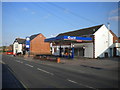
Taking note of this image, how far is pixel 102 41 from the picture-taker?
35469 millimetres

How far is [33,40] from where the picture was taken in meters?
69.8

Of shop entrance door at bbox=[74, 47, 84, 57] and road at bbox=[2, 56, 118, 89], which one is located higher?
shop entrance door at bbox=[74, 47, 84, 57]

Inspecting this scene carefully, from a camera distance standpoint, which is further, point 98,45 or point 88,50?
point 88,50

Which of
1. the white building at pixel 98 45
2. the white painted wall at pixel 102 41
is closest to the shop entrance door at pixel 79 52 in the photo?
the white building at pixel 98 45

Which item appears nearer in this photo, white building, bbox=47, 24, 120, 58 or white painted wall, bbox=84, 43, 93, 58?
white building, bbox=47, 24, 120, 58

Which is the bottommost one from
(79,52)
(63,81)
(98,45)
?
(63,81)

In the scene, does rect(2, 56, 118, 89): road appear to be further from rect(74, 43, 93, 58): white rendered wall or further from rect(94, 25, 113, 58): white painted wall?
rect(94, 25, 113, 58): white painted wall

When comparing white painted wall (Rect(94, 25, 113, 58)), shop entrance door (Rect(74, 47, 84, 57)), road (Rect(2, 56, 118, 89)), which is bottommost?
road (Rect(2, 56, 118, 89))

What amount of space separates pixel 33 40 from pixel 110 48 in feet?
137

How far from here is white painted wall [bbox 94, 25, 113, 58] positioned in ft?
112

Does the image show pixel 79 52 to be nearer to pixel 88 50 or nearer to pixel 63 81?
pixel 88 50

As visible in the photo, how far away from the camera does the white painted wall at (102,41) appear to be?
34.0 m

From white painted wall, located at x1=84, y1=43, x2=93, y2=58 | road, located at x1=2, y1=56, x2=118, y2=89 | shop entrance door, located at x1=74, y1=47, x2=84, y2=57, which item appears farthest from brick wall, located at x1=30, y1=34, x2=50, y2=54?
road, located at x1=2, y1=56, x2=118, y2=89

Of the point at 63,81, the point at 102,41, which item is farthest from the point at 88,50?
the point at 63,81
